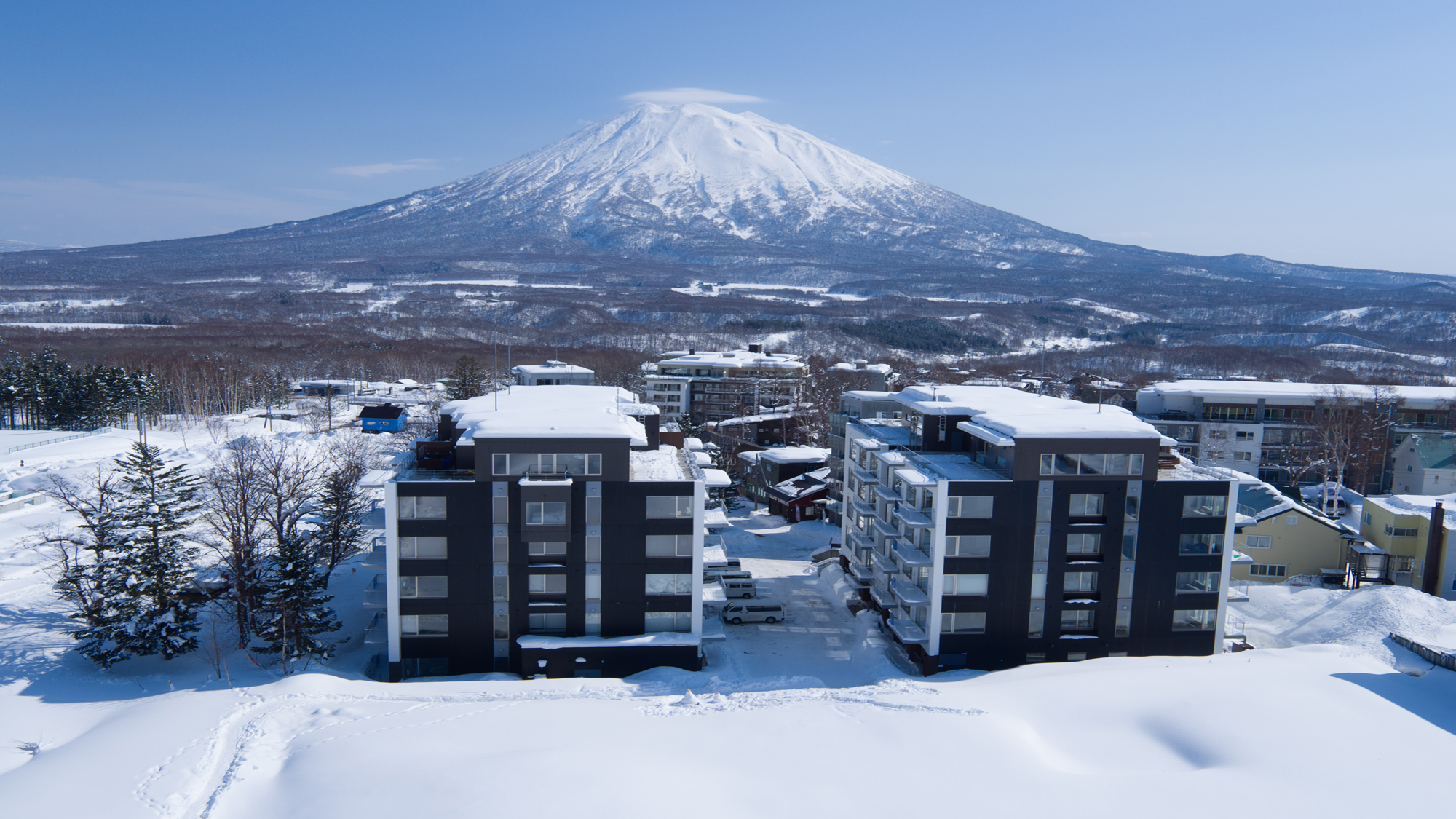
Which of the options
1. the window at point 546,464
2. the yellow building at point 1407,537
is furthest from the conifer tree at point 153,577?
the yellow building at point 1407,537

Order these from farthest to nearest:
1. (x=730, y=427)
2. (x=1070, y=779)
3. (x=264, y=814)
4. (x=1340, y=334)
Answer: (x=1340, y=334) < (x=730, y=427) < (x=1070, y=779) < (x=264, y=814)

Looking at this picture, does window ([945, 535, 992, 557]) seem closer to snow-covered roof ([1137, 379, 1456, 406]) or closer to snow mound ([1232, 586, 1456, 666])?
snow mound ([1232, 586, 1456, 666])

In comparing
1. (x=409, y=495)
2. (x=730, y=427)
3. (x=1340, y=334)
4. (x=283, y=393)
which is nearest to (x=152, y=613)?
(x=409, y=495)

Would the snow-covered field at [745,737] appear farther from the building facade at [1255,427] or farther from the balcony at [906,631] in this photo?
the building facade at [1255,427]

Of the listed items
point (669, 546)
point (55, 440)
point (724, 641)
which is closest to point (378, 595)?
point (669, 546)

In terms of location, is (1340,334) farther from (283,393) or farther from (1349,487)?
(283,393)

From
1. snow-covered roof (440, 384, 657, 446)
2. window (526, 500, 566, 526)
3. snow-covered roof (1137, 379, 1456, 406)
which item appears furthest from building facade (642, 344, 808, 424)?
window (526, 500, 566, 526)
